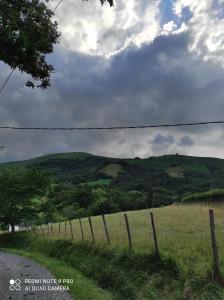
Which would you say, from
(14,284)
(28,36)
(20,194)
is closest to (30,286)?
(14,284)

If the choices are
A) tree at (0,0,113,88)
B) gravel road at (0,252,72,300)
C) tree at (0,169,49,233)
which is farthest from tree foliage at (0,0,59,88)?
tree at (0,169,49,233)

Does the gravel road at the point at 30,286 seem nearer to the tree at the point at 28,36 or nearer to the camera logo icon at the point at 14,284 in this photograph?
the camera logo icon at the point at 14,284

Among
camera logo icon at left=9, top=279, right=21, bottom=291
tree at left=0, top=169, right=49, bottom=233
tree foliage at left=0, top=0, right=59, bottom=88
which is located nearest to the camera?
tree foliage at left=0, top=0, right=59, bottom=88

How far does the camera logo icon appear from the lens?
1538cm

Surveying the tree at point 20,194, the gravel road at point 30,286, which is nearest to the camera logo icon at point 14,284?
the gravel road at point 30,286

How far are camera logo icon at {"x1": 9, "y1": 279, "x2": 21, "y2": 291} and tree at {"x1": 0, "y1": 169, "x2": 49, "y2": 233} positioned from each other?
43.0 m

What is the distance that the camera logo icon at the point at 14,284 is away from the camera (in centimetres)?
1538

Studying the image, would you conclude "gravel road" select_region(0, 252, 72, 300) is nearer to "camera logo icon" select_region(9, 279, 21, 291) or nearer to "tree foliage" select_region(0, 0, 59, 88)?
"camera logo icon" select_region(9, 279, 21, 291)

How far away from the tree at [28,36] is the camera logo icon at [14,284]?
751 cm

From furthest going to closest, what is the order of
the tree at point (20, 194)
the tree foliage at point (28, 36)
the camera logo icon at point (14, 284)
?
the tree at point (20, 194) < the camera logo icon at point (14, 284) < the tree foliage at point (28, 36)

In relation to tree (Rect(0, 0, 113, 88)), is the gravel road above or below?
below

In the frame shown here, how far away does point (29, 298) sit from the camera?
527 inches

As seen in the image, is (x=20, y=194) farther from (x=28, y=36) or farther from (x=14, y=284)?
(x=28, y=36)

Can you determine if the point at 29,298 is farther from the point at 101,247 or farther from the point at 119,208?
the point at 119,208
